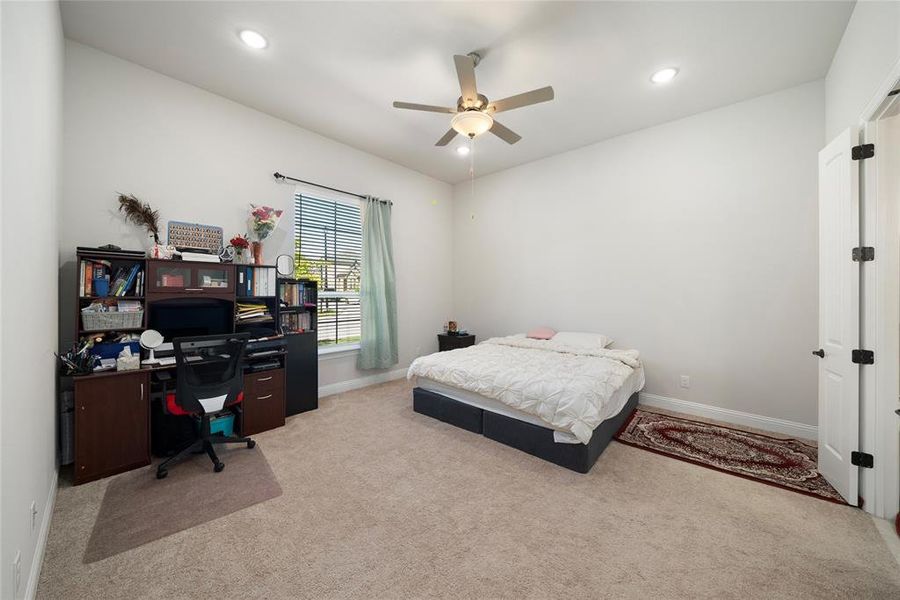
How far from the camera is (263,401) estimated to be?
10.0 ft

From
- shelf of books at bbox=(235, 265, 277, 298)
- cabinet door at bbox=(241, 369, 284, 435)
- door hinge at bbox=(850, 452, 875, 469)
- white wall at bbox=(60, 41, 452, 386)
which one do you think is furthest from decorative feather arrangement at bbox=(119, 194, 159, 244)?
door hinge at bbox=(850, 452, 875, 469)

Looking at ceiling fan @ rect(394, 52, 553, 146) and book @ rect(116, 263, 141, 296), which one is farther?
book @ rect(116, 263, 141, 296)

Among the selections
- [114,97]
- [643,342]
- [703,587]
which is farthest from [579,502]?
[114,97]

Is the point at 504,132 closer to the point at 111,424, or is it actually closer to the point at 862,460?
the point at 862,460

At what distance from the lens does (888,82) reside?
168 centimetres

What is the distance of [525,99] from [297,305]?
2.95 metres

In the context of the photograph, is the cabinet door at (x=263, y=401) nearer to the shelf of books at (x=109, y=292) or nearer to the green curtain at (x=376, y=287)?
the shelf of books at (x=109, y=292)

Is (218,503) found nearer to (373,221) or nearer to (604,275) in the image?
(373,221)

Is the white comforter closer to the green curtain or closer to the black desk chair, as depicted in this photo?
the green curtain

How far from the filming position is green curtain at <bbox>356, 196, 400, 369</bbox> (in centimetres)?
443

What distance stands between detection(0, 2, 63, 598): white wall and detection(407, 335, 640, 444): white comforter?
248cm

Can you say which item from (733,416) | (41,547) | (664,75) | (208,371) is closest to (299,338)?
(208,371)

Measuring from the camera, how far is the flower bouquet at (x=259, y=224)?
3.35 m

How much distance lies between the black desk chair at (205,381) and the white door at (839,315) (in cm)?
406
